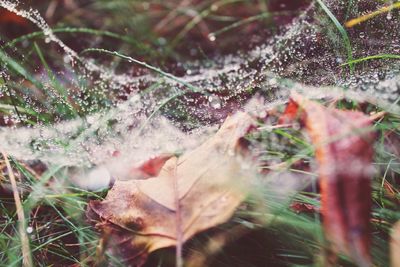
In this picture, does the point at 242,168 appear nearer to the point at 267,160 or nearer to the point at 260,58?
the point at 267,160

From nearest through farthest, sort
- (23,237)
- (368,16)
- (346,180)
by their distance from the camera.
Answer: (346,180)
(23,237)
(368,16)

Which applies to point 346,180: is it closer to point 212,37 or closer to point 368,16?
point 368,16

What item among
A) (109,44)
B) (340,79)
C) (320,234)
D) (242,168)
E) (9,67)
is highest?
(109,44)

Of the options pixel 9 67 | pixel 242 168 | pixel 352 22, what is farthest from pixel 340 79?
pixel 9 67

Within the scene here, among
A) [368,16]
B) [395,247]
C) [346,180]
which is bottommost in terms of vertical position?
[395,247]

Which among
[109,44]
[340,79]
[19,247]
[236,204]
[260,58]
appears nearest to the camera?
[236,204]

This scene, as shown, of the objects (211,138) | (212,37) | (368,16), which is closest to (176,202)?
(211,138)

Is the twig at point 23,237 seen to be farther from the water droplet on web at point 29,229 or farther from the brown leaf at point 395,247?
the brown leaf at point 395,247
